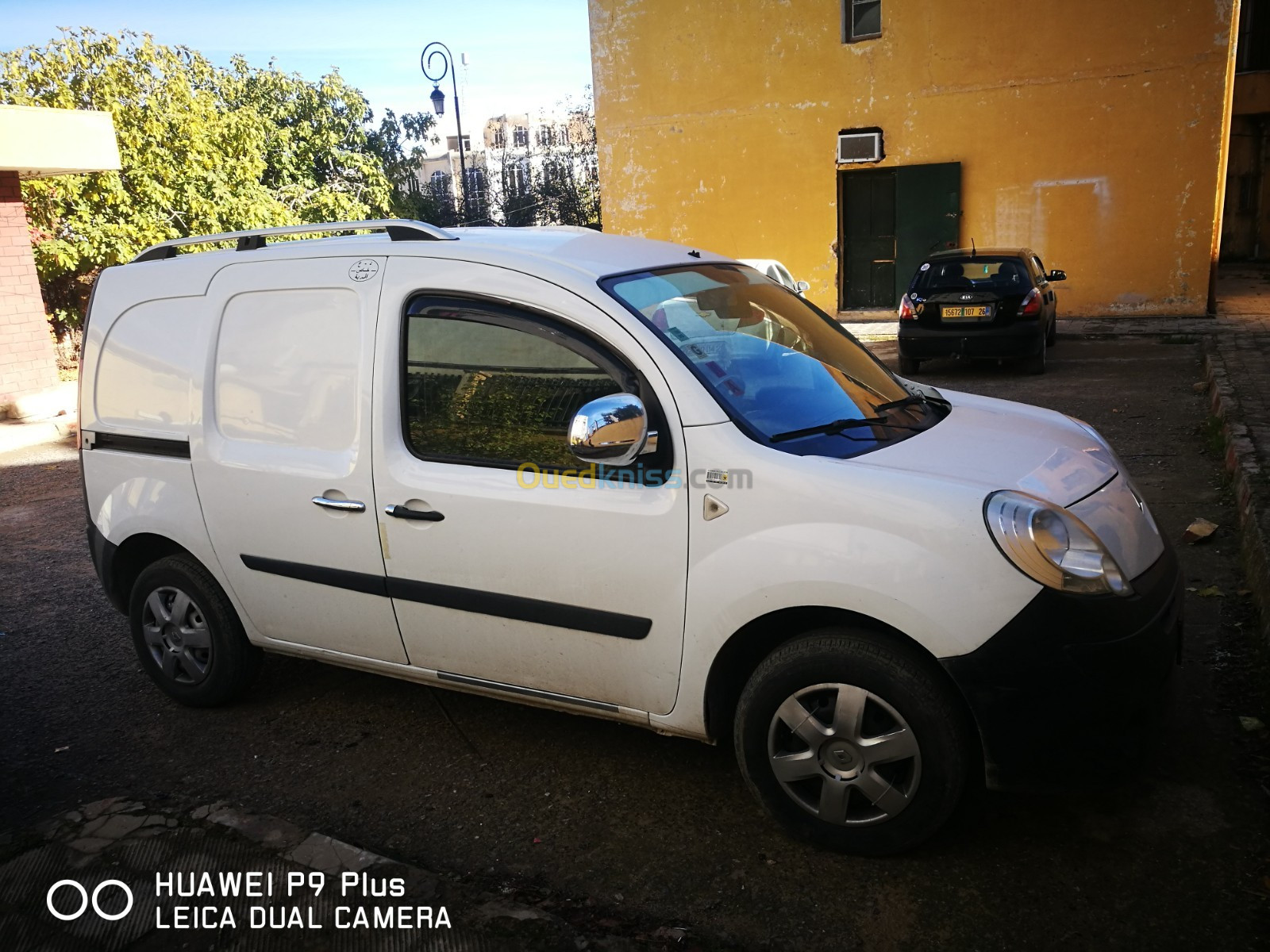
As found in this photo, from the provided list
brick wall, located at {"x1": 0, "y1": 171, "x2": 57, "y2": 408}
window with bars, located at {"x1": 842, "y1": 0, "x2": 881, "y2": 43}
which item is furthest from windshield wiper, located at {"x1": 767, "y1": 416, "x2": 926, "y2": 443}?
window with bars, located at {"x1": 842, "y1": 0, "x2": 881, "y2": 43}

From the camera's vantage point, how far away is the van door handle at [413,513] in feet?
10.9

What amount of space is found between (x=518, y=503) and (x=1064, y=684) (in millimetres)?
1665

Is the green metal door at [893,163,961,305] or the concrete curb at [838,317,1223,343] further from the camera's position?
the green metal door at [893,163,961,305]

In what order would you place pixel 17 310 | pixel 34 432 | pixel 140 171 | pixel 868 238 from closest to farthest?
pixel 34 432 < pixel 17 310 < pixel 868 238 < pixel 140 171

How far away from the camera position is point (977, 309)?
37.3ft

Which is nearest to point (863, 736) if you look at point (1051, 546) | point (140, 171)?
point (1051, 546)

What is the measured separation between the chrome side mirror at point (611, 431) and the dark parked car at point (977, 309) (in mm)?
9373

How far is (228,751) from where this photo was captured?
12.6 ft

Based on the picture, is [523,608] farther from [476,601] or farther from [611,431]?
[611,431]

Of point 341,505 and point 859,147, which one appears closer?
point 341,505

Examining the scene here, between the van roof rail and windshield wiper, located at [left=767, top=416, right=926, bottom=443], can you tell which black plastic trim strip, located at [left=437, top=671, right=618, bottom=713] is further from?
the van roof rail

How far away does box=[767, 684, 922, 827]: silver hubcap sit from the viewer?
2771 millimetres

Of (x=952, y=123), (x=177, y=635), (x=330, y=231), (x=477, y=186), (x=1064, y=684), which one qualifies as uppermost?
(x=477, y=186)

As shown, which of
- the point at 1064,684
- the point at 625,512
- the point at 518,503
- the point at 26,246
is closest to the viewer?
the point at 1064,684
